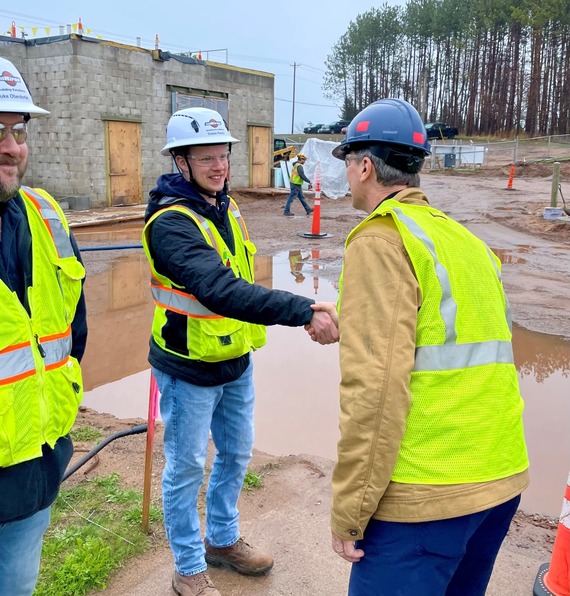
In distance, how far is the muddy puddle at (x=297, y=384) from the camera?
4734 millimetres

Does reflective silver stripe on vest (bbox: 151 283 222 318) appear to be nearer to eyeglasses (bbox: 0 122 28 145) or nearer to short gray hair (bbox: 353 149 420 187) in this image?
eyeglasses (bbox: 0 122 28 145)

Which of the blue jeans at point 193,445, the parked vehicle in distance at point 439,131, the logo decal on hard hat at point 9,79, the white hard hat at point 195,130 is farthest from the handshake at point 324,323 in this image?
the parked vehicle in distance at point 439,131

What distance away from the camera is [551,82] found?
47.0 metres

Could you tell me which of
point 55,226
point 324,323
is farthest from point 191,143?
point 324,323

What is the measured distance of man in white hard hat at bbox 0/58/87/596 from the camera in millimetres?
1882

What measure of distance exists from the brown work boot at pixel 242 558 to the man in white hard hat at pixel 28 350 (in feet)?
4.10

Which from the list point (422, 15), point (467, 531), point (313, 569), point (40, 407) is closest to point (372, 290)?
point (467, 531)

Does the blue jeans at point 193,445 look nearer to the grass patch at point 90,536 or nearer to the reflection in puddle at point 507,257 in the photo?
the grass patch at point 90,536

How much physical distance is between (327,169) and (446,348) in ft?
79.0

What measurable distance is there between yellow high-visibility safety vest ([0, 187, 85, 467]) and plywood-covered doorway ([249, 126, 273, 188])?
22806 mm

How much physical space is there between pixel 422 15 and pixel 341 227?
2003 inches

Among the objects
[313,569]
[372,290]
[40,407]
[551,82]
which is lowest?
[313,569]

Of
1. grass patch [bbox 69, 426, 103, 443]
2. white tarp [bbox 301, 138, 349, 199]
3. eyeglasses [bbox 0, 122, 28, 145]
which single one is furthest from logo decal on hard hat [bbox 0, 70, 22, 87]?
Result: white tarp [bbox 301, 138, 349, 199]

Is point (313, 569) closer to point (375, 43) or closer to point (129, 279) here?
point (129, 279)
